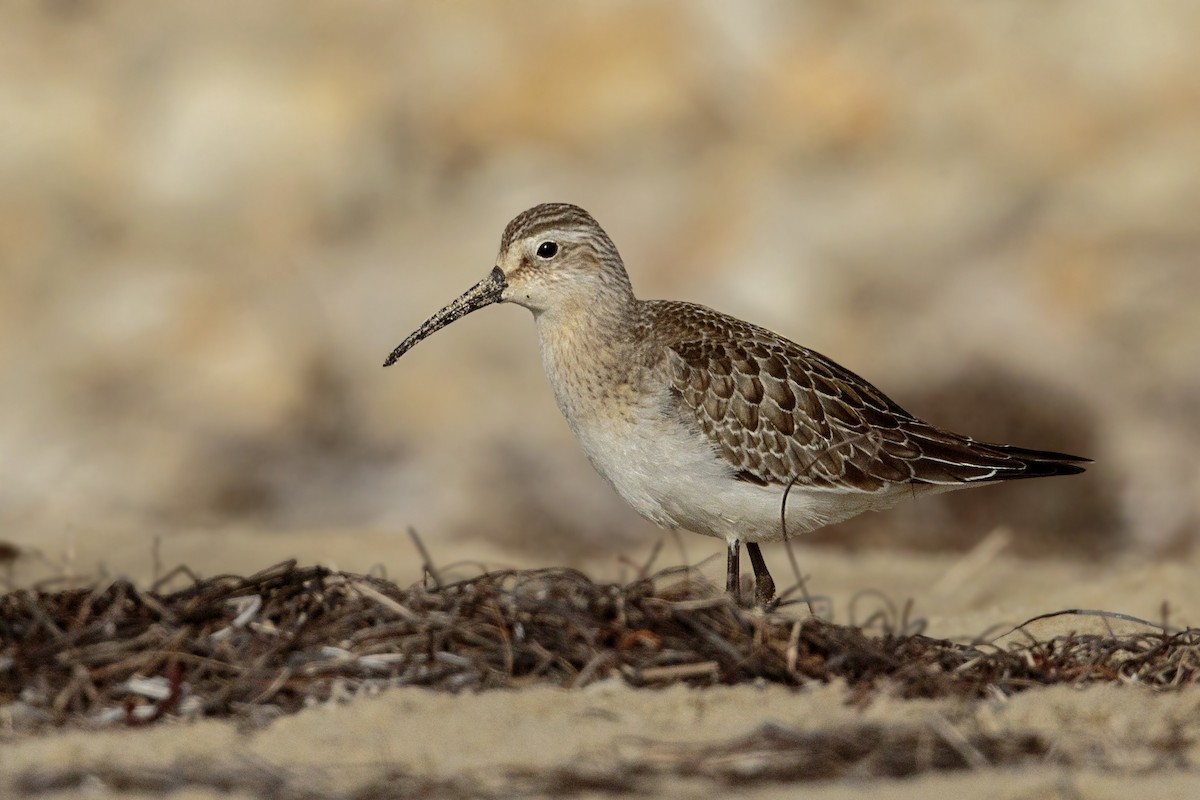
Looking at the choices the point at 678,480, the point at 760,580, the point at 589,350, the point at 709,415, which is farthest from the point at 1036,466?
the point at 589,350

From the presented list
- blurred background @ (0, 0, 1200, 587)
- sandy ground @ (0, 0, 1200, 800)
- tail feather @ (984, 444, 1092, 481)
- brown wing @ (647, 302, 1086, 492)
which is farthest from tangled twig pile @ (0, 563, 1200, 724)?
blurred background @ (0, 0, 1200, 587)

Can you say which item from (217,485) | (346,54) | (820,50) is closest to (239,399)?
(217,485)

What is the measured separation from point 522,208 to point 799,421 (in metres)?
6.46

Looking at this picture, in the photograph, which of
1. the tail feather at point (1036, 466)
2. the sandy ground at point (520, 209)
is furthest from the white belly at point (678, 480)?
the sandy ground at point (520, 209)

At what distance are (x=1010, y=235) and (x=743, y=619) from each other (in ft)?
28.9

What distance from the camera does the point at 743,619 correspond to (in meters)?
4.90

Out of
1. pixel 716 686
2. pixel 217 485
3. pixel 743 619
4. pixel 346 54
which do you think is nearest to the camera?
pixel 716 686

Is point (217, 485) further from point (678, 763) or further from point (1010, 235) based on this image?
point (678, 763)

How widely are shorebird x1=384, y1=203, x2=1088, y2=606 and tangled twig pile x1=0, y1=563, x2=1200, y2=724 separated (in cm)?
149

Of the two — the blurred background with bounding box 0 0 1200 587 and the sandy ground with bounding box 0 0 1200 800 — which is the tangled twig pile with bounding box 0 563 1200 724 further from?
the blurred background with bounding box 0 0 1200 587

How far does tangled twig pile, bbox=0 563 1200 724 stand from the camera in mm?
4441

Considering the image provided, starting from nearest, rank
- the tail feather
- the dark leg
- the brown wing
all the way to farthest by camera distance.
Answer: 1. the brown wing
2. the dark leg
3. the tail feather

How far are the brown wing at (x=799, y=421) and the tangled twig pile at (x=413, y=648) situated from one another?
1.65m

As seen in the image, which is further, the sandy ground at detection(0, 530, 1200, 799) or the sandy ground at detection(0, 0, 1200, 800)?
the sandy ground at detection(0, 0, 1200, 800)
